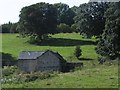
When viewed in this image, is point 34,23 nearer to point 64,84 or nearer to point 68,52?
point 68,52

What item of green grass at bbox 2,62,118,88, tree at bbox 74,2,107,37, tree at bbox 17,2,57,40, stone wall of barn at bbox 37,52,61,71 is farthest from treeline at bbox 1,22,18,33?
green grass at bbox 2,62,118,88

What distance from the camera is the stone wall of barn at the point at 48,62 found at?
56.7m

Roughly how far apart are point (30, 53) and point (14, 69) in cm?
488

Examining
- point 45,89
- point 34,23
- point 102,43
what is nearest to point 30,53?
point 102,43

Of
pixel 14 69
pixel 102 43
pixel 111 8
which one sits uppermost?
pixel 111 8

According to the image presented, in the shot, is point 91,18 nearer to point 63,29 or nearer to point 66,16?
point 63,29

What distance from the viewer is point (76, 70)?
4378 centimetres

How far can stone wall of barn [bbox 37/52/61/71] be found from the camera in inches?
2233

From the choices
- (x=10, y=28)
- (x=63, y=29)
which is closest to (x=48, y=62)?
(x=63, y=29)

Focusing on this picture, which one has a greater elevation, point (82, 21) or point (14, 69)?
point (82, 21)

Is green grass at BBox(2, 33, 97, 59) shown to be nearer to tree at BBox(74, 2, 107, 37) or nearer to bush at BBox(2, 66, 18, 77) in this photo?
tree at BBox(74, 2, 107, 37)

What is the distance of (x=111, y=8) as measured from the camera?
53.8m

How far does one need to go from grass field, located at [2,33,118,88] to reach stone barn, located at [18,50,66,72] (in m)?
4.34

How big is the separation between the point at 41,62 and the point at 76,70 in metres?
14.4
